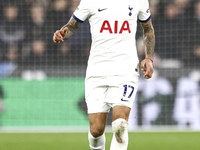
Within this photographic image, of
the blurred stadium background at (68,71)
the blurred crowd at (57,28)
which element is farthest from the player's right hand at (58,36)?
the blurred crowd at (57,28)

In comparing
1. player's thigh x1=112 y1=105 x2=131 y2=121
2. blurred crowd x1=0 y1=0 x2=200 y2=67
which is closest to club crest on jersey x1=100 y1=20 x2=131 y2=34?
player's thigh x1=112 y1=105 x2=131 y2=121

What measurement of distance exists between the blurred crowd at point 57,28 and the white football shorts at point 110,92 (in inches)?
248

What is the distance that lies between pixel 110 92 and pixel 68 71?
20.9 ft

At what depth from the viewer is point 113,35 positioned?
478cm

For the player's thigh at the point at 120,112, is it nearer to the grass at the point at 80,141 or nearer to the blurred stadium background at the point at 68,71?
the grass at the point at 80,141

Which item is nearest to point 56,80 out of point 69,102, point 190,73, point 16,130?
point 69,102

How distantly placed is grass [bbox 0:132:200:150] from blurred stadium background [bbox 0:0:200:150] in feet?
3.23

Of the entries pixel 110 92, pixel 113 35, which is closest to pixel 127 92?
pixel 110 92

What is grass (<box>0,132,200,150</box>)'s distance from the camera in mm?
7527

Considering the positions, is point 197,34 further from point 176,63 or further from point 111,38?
point 111,38

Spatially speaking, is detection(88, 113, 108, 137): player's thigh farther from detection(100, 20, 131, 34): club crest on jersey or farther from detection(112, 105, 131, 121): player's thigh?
detection(100, 20, 131, 34): club crest on jersey

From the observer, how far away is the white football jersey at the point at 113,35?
188 inches

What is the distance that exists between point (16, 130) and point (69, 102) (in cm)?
127

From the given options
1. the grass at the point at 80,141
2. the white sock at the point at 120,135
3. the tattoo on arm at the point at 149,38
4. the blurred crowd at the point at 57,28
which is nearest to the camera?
the white sock at the point at 120,135
